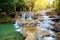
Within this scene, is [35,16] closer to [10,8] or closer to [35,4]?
[10,8]

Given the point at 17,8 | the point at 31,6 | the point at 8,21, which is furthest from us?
the point at 31,6

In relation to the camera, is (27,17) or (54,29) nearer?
(54,29)

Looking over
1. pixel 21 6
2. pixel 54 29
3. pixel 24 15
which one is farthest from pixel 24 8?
pixel 54 29

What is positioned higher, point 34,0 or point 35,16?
point 34,0

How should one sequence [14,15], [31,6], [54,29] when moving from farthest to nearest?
[31,6]
[14,15]
[54,29]

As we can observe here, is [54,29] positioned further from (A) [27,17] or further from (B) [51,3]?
(B) [51,3]

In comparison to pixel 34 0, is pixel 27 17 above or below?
below

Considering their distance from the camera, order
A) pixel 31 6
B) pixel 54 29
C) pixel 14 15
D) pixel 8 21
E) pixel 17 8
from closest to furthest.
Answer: pixel 54 29
pixel 8 21
pixel 14 15
pixel 17 8
pixel 31 6

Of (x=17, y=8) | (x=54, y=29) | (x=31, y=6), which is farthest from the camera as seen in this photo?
(x=31, y=6)

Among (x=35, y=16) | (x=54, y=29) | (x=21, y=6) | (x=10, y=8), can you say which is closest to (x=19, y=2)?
(x=21, y=6)

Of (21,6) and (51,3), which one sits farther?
(51,3)

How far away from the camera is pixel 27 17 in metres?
10.7

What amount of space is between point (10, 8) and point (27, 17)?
1.56 m

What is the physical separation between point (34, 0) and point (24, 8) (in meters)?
1.63
